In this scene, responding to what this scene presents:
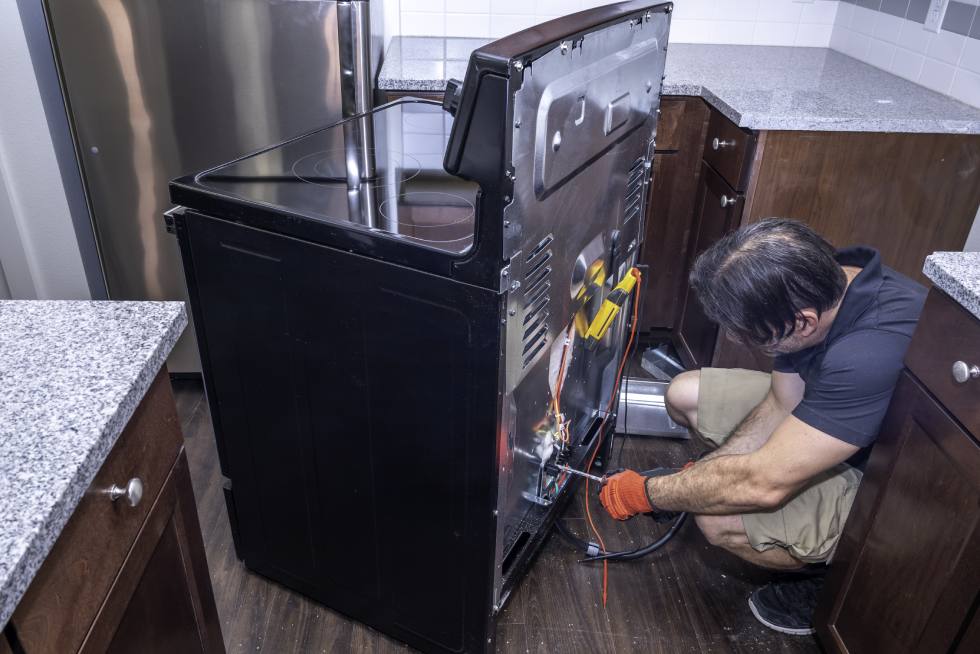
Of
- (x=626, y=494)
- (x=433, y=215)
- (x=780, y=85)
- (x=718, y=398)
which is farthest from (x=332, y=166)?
(x=780, y=85)

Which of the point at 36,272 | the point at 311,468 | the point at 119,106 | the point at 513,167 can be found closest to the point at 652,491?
the point at 311,468

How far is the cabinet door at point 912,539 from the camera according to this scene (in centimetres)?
95

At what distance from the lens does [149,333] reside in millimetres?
772

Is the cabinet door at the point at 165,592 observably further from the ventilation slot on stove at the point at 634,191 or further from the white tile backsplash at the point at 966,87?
the white tile backsplash at the point at 966,87

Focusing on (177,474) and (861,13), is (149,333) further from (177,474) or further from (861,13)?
(861,13)

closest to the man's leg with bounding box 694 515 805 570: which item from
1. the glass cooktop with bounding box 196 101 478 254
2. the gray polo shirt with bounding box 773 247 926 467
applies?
the gray polo shirt with bounding box 773 247 926 467

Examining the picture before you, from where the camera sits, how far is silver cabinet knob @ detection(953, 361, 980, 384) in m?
0.92

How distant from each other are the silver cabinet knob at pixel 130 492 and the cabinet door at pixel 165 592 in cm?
7

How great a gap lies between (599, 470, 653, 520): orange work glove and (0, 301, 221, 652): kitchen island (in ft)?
2.47

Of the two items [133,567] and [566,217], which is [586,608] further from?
[133,567]

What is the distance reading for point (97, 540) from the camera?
0.67 metres

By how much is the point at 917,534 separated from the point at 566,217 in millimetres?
675

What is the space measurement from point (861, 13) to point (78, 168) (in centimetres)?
232

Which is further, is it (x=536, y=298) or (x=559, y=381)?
(x=559, y=381)
